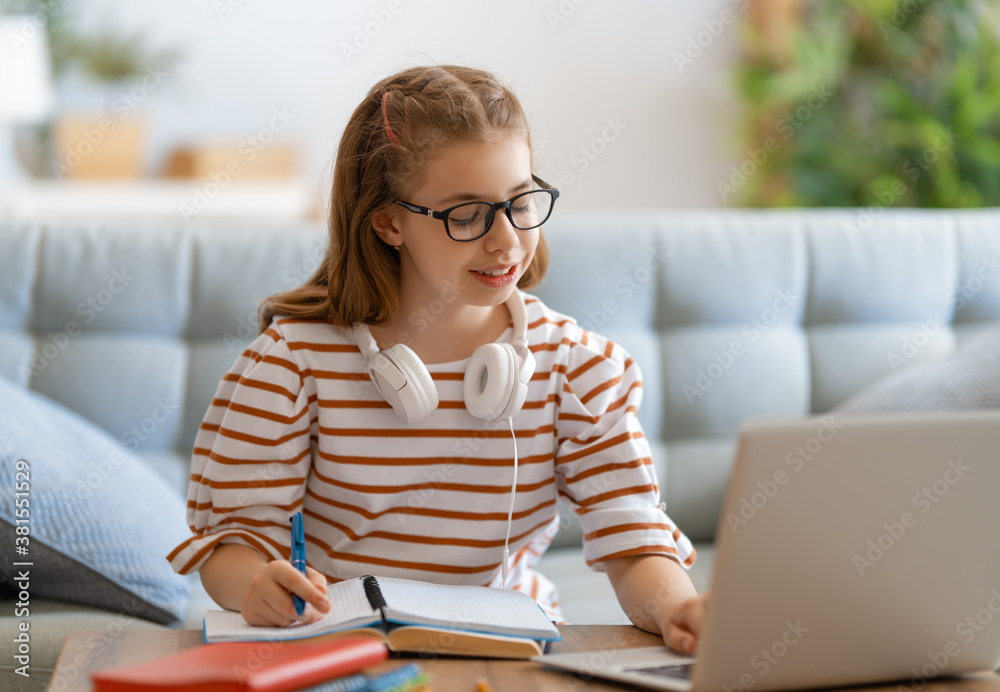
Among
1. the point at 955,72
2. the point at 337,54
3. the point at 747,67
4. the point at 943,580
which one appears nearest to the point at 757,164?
the point at 747,67

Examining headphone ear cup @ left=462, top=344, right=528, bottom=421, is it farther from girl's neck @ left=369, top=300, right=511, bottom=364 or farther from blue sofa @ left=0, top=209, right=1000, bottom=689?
blue sofa @ left=0, top=209, right=1000, bottom=689

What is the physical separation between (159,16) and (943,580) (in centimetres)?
431

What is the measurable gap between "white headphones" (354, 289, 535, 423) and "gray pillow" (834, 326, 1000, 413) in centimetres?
77

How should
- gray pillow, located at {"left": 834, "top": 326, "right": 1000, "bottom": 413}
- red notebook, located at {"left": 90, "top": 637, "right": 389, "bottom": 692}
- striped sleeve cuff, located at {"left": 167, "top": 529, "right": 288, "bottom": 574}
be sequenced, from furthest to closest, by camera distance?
1. gray pillow, located at {"left": 834, "top": 326, "right": 1000, "bottom": 413}
2. striped sleeve cuff, located at {"left": 167, "top": 529, "right": 288, "bottom": 574}
3. red notebook, located at {"left": 90, "top": 637, "right": 389, "bottom": 692}

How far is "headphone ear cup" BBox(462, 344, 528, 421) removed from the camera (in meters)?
1.01

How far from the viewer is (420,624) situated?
79 centimetres

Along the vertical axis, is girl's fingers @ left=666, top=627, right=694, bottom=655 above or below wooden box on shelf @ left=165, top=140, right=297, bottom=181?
below

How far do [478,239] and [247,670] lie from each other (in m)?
0.49

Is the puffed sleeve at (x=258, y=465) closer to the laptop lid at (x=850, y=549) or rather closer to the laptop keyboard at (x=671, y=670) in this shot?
the laptop keyboard at (x=671, y=670)

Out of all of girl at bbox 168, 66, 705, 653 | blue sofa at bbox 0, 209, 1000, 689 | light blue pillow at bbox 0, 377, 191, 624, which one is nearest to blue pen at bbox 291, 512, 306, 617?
girl at bbox 168, 66, 705, 653

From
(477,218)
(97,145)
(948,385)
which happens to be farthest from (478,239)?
(97,145)

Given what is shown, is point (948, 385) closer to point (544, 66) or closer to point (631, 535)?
point (631, 535)

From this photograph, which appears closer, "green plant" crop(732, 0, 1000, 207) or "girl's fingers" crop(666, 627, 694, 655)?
"girl's fingers" crop(666, 627, 694, 655)

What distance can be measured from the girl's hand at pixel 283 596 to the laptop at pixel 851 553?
0.27 meters
